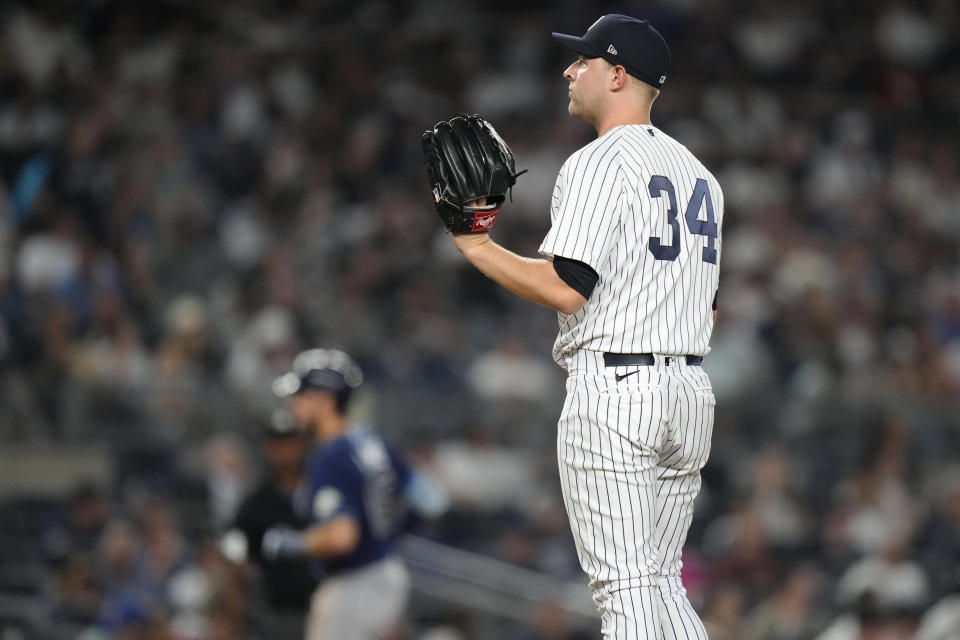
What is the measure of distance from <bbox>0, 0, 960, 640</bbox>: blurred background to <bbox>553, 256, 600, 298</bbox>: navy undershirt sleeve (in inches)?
161

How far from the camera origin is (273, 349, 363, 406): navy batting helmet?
216 inches

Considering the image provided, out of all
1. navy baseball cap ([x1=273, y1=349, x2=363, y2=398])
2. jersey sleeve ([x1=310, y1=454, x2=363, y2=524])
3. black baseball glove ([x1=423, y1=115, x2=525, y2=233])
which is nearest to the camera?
black baseball glove ([x1=423, y1=115, x2=525, y2=233])

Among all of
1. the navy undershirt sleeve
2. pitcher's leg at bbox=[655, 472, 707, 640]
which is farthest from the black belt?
pitcher's leg at bbox=[655, 472, 707, 640]

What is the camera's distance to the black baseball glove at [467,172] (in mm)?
3324

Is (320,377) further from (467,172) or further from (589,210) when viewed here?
(589,210)

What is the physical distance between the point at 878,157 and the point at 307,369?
25.9ft

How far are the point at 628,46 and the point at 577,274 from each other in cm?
62

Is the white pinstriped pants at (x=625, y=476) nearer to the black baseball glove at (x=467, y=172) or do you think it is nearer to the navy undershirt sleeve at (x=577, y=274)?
the navy undershirt sleeve at (x=577, y=274)

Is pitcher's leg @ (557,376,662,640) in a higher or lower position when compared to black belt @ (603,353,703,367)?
lower

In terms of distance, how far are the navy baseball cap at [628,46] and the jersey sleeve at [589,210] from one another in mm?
246

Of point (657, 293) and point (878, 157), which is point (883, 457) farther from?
point (657, 293)

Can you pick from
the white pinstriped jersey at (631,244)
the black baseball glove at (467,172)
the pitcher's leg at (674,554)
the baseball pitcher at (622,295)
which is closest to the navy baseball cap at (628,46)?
the baseball pitcher at (622,295)

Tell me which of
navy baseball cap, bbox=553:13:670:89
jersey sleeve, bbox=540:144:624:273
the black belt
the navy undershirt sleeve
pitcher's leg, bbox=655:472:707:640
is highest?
navy baseball cap, bbox=553:13:670:89

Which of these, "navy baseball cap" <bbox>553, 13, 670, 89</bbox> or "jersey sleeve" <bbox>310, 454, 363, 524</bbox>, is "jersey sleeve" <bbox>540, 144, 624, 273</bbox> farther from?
"jersey sleeve" <bbox>310, 454, 363, 524</bbox>
